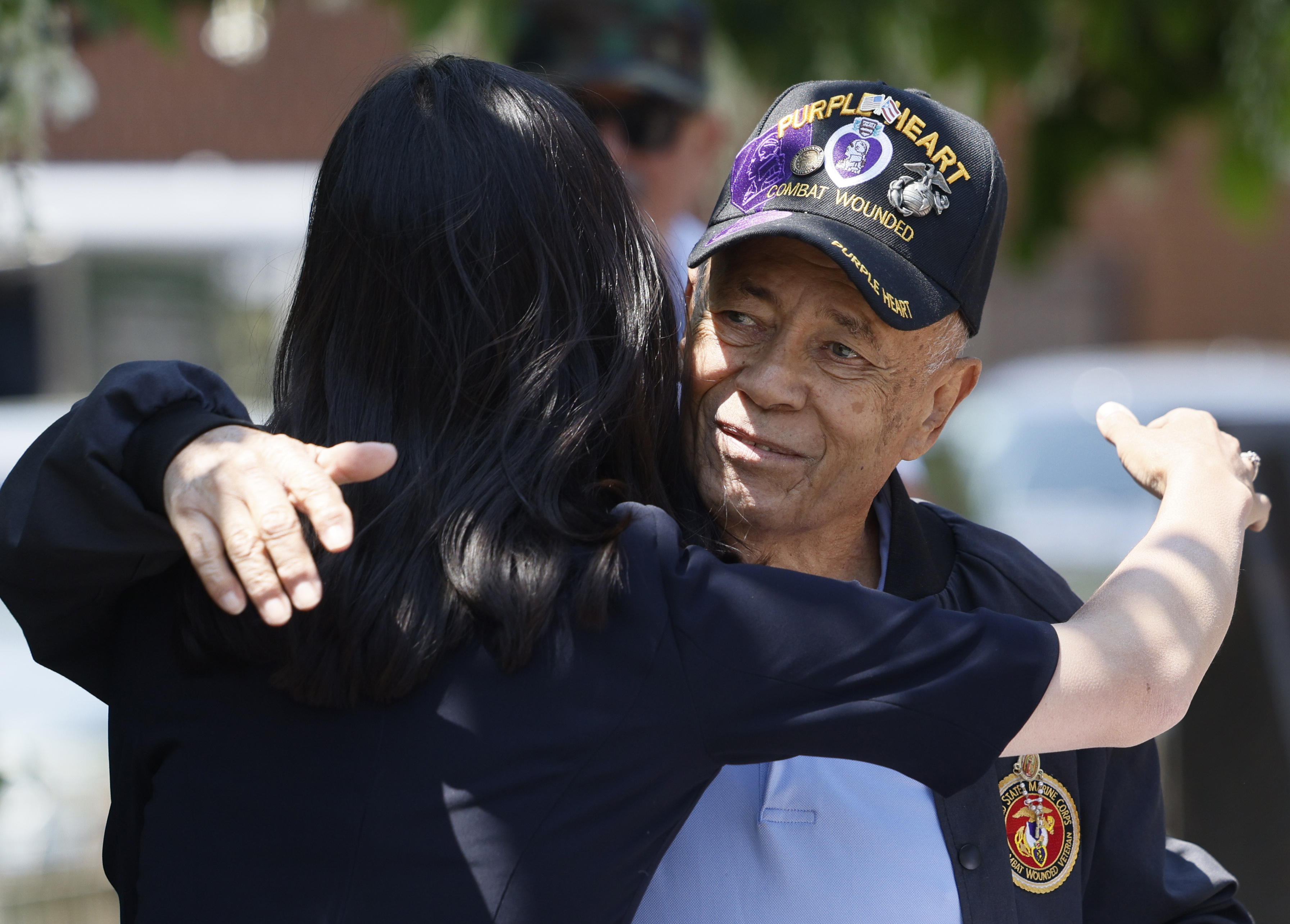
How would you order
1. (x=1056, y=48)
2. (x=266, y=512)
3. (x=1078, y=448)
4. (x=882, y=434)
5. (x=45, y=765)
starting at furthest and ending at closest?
(x=1078, y=448) → (x=1056, y=48) → (x=45, y=765) → (x=882, y=434) → (x=266, y=512)

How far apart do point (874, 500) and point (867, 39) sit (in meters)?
2.49

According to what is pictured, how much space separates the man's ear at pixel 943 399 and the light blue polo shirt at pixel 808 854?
513 millimetres

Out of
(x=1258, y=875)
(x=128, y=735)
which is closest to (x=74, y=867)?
(x=128, y=735)

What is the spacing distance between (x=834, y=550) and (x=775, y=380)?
32cm

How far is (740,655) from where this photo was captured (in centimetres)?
134

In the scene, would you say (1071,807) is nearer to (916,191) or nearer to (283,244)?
(916,191)

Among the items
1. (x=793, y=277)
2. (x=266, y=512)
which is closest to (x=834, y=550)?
(x=793, y=277)

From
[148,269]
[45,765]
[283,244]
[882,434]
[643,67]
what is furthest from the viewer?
[148,269]

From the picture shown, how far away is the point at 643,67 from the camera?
373cm

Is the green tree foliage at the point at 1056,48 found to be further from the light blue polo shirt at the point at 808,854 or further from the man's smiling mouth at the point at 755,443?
the light blue polo shirt at the point at 808,854

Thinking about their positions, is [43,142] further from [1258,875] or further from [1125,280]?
[1125,280]

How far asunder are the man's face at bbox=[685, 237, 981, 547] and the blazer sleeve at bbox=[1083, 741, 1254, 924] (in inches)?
21.3

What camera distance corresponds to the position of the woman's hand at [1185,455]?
5.81 ft

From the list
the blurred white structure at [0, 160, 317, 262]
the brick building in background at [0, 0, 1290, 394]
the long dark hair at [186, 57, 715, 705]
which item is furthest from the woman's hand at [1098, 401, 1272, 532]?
the blurred white structure at [0, 160, 317, 262]
